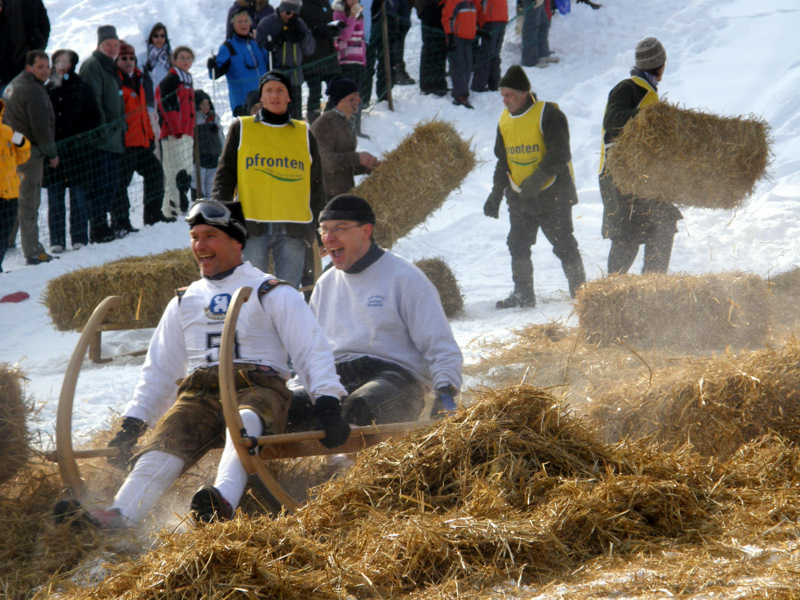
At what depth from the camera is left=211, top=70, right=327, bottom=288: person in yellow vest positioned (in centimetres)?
564

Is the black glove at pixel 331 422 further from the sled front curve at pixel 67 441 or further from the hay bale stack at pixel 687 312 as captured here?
the hay bale stack at pixel 687 312

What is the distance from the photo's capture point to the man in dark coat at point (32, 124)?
793cm

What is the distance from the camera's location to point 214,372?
3.69 m

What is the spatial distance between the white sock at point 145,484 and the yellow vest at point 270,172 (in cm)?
257

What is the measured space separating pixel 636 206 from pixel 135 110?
545 centimetres

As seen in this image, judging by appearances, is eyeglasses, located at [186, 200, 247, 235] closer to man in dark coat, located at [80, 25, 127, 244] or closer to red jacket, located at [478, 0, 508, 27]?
man in dark coat, located at [80, 25, 127, 244]

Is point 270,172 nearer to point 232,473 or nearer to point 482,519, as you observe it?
point 232,473

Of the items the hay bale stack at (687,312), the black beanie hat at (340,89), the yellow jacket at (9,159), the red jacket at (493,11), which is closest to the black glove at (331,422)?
the hay bale stack at (687,312)

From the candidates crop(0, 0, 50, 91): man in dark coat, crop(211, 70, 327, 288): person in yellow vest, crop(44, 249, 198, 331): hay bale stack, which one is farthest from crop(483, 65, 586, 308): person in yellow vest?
crop(0, 0, 50, 91): man in dark coat

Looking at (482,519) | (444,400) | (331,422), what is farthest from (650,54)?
(482,519)

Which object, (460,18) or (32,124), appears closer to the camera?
(32,124)

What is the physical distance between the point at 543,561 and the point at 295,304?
5.62ft

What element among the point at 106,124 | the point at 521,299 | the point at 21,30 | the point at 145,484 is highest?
the point at 21,30

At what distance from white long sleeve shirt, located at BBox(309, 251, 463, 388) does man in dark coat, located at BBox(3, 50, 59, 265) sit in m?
4.95
